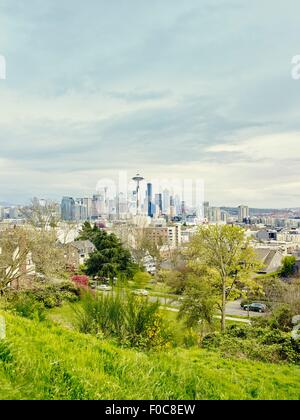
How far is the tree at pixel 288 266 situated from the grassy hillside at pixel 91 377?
47.0 feet

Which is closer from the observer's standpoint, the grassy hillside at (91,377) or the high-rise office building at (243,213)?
the grassy hillside at (91,377)

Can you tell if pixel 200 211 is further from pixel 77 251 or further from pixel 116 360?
pixel 116 360

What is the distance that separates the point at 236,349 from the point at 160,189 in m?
10.5

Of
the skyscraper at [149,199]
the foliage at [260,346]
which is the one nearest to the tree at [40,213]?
the skyscraper at [149,199]

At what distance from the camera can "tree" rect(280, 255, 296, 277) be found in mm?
17062

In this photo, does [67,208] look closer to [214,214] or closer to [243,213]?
[214,214]

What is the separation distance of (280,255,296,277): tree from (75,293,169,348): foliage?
41.2ft

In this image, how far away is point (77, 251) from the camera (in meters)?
19.3

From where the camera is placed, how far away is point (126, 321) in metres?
5.64

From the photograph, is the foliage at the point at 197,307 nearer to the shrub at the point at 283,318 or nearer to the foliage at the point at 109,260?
the shrub at the point at 283,318

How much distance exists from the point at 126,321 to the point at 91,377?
3566 mm

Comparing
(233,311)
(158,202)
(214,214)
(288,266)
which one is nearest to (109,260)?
(158,202)

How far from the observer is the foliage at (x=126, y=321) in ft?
18.0
